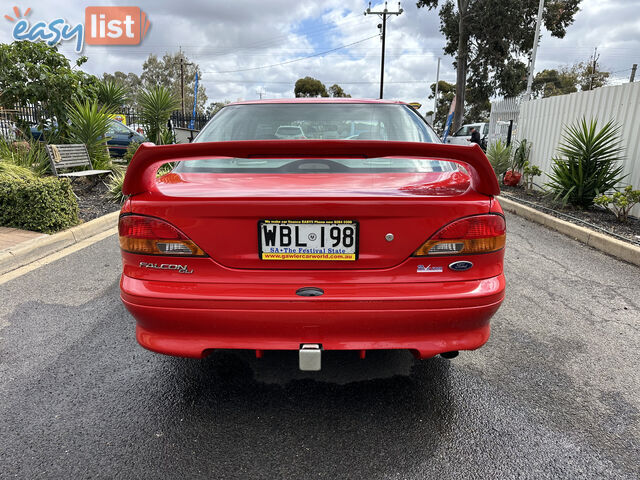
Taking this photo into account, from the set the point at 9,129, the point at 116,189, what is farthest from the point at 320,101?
the point at 9,129

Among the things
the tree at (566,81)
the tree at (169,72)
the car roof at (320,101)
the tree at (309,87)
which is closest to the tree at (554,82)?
the tree at (566,81)

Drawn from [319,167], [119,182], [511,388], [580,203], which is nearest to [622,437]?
[511,388]

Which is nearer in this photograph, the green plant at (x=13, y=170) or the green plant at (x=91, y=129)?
the green plant at (x=13, y=170)

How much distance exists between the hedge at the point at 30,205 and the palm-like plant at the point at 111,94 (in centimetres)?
616

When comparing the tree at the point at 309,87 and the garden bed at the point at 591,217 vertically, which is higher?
the tree at the point at 309,87

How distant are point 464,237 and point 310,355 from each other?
0.82 metres

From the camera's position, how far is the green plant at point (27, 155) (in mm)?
7080

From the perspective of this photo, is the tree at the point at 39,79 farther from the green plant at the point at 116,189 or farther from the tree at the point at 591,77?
the tree at the point at 591,77

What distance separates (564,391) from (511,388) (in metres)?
0.28

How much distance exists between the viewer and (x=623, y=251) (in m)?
4.88

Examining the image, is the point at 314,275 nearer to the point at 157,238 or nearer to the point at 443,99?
the point at 157,238

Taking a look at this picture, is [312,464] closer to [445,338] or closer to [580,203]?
[445,338]

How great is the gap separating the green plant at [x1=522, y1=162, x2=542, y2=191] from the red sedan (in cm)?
751

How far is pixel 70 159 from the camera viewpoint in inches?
310
